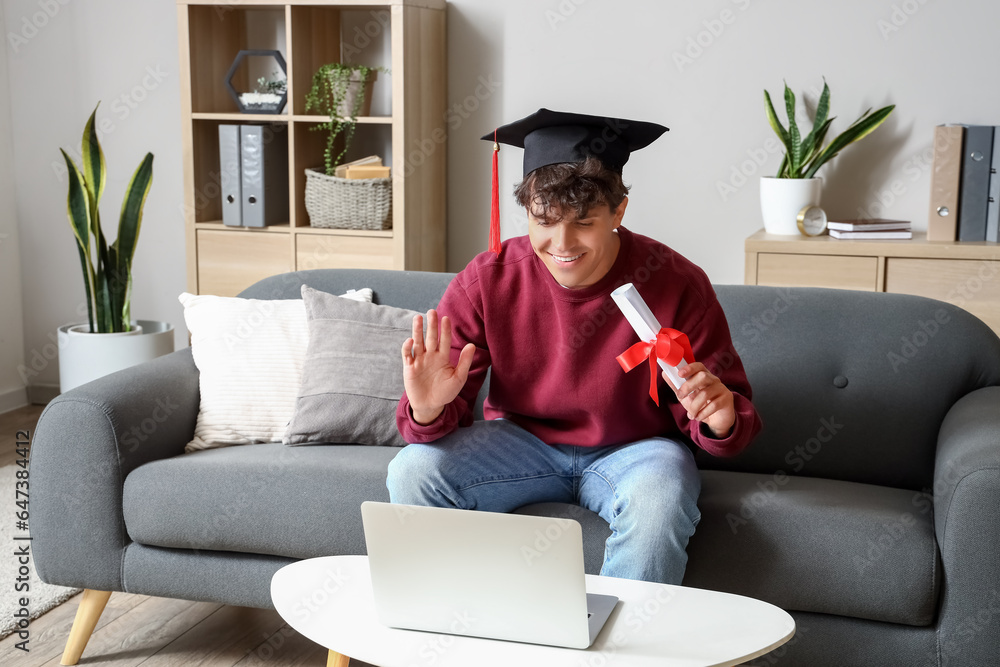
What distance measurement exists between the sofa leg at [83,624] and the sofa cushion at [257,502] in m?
0.18

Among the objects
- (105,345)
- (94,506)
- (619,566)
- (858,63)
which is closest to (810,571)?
(619,566)

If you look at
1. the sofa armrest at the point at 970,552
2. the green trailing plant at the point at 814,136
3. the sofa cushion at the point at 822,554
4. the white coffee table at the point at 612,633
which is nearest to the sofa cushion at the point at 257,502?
the white coffee table at the point at 612,633

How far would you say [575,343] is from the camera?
1.84 meters

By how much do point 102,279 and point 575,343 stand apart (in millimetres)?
1984

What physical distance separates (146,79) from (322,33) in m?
0.80

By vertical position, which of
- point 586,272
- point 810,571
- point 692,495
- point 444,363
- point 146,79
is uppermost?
point 146,79

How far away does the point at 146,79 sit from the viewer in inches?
150

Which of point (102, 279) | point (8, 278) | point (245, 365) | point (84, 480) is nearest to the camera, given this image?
point (84, 480)

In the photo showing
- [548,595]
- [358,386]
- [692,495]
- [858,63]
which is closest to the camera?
[548,595]

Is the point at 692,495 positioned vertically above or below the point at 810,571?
above

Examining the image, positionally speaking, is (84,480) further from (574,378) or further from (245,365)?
(574,378)

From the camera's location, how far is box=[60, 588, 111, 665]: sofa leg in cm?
203

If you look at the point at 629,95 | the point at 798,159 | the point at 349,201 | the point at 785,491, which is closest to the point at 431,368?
the point at 785,491

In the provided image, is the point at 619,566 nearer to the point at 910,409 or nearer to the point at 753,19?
the point at 910,409
